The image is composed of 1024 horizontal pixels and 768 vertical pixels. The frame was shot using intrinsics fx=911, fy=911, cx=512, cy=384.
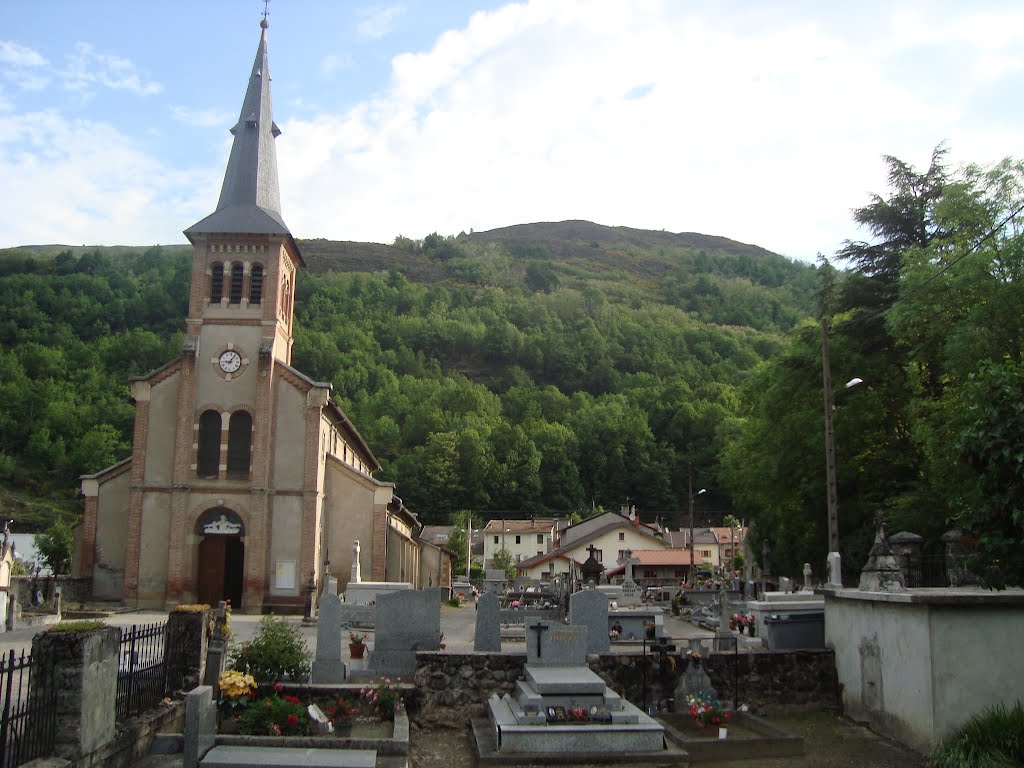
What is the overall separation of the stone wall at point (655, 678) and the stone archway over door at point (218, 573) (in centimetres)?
2144

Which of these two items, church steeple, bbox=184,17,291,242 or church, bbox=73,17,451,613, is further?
church steeple, bbox=184,17,291,242

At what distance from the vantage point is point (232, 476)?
35.4 meters

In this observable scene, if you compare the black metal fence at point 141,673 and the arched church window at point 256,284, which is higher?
the arched church window at point 256,284

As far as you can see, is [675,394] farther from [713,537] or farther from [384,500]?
[384,500]

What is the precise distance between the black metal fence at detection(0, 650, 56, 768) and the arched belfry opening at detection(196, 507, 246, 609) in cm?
2661

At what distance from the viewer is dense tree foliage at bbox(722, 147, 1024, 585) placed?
22.4m

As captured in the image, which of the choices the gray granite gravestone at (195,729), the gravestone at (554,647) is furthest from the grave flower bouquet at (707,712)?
the gray granite gravestone at (195,729)

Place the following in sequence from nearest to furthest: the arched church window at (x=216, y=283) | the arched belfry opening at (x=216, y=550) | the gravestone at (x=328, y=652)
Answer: the gravestone at (x=328, y=652)
the arched belfry opening at (x=216, y=550)
the arched church window at (x=216, y=283)

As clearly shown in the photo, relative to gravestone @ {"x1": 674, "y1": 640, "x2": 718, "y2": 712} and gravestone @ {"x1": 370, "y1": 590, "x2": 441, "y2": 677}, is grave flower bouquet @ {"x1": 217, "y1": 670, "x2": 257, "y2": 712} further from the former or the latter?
gravestone @ {"x1": 674, "y1": 640, "x2": 718, "y2": 712}

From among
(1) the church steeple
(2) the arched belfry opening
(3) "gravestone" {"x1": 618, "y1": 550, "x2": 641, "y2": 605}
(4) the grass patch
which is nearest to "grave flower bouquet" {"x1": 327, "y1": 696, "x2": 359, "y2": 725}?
(4) the grass patch

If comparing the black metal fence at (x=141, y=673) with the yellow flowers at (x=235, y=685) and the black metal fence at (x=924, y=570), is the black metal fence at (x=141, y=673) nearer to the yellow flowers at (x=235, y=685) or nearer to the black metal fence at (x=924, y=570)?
the yellow flowers at (x=235, y=685)

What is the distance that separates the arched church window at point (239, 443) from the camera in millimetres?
35531

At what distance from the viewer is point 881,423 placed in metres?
30.6

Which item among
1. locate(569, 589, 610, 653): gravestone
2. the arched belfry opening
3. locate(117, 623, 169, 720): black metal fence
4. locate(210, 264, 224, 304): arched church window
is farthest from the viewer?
locate(210, 264, 224, 304): arched church window
